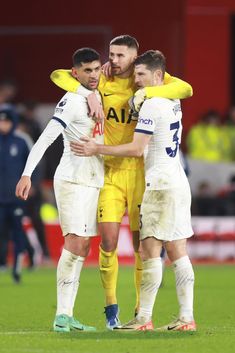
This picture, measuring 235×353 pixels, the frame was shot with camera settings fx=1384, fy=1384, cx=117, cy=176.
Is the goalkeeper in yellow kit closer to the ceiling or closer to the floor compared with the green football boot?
closer to the ceiling

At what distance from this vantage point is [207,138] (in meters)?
24.5

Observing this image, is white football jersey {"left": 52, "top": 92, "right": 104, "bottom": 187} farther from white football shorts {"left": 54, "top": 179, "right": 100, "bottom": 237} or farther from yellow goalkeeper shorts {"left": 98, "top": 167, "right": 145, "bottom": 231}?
yellow goalkeeper shorts {"left": 98, "top": 167, "right": 145, "bottom": 231}

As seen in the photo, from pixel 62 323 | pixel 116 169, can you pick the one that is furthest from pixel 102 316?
pixel 116 169

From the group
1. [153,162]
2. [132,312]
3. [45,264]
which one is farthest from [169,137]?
[45,264]

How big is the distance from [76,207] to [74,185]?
7.2 inches

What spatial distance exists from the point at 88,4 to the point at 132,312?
13.4 metres

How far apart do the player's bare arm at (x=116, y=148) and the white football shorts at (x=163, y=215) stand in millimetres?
390

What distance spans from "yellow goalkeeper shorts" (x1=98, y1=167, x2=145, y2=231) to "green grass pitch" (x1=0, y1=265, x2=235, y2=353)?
3.27ft

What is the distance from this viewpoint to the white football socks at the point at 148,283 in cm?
1098

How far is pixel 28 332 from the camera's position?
11250 mm

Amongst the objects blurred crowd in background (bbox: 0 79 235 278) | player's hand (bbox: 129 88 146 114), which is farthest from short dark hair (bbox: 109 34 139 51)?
blurred crowd in background (bbox: 0 79 235 278)

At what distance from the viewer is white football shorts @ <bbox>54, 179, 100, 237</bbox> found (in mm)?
11141

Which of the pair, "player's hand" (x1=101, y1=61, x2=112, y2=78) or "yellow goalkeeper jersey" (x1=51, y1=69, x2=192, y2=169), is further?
"player's hand" (x1=101, y1=61, x2=112, y2=78)

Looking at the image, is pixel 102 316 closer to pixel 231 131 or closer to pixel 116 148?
pixel 116 148
